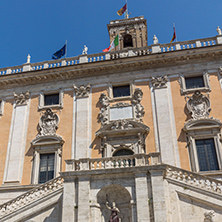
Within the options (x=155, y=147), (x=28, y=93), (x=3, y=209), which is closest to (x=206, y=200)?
(x=155, y=147)

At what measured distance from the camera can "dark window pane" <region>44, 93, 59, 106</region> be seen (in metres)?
21.3

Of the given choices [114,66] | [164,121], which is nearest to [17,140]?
[114,66]

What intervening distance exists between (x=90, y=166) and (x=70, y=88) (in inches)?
332

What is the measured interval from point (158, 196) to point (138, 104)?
25.9 ft

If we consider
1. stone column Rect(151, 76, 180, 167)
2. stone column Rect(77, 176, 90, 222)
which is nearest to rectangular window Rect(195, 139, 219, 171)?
stone column Rect(151, 76, 180, 167)

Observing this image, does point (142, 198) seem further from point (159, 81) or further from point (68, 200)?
point (159, 81)

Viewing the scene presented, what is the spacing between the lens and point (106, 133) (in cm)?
1872

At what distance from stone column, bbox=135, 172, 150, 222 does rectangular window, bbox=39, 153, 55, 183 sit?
7.22 m

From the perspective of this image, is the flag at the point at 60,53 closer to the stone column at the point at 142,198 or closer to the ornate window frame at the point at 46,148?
the ornate window frame at the point at 46,148

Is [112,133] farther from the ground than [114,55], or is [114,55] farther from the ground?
[114,55]

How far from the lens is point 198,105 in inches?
735

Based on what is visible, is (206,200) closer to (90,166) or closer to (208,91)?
(90,166)

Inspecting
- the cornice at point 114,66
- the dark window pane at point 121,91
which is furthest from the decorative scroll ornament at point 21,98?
the dark window pane at point 121,91

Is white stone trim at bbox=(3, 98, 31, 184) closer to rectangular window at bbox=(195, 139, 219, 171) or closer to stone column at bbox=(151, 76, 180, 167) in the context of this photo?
stone column at bbox=(151, 76, 180, 167)
